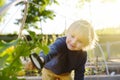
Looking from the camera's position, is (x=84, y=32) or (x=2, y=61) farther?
(x=84, y=32)

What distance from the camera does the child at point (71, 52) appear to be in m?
2.31

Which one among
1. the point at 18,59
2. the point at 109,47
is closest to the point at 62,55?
the point at 18,59

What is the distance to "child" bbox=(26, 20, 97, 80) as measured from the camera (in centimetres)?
231

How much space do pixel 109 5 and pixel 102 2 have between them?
32 cm

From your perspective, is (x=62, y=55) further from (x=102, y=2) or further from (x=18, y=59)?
(x=102, y=2)

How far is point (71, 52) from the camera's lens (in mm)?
2721

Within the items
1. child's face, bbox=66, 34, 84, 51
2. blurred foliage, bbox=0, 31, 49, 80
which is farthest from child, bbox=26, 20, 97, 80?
blurred foliage, bbox=0, 31, 49, 80

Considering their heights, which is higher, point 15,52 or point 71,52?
point 15,52

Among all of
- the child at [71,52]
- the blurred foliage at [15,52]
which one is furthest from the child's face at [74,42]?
the blurred foliage at [15,52]

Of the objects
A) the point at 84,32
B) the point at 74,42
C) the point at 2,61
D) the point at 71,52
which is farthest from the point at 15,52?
the point at 71,52

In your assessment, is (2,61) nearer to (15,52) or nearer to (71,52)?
(15,52)

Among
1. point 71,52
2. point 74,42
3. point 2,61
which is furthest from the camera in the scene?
point 71,52

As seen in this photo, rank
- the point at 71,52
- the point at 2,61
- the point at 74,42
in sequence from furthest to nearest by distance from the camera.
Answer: the point at 71,52 < the point at 74,42 < the point at 2,61

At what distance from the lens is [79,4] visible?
33.0 ft
